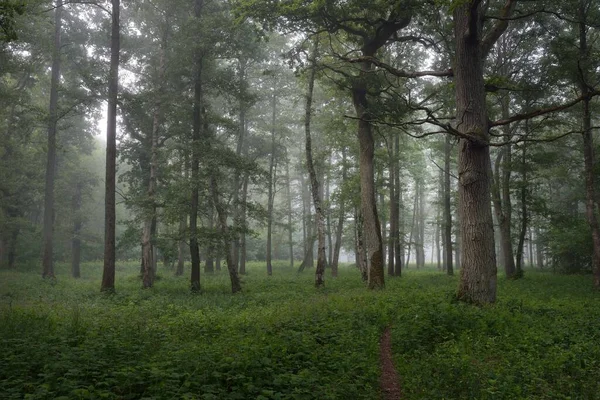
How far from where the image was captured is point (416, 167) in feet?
100

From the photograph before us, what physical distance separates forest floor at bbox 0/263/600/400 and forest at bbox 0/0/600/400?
4 centimetres

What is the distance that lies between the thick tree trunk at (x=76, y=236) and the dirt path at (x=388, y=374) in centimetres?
2668

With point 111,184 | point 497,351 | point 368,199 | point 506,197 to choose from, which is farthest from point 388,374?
point 506,197

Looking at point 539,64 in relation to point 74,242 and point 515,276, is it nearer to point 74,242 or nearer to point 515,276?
point 515,276

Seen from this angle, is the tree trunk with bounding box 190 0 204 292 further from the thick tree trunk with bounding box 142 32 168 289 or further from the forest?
the thick tree trunk with bounding box 142 32 168 289

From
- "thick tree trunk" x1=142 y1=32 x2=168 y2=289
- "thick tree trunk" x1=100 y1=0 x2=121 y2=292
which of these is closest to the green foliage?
"thick tree trunk" x1=100 y1=0 x2=121 y2=292

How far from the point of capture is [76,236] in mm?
28578

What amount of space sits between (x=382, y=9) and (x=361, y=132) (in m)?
4.54

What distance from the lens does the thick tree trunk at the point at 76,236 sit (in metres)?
28.1

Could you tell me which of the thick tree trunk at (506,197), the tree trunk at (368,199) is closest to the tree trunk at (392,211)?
the thick tree trunk at (506,197)

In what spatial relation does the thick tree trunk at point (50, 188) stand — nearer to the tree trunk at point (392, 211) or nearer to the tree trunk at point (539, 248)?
the tree trunk at point (392, 211)

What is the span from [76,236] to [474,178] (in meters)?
28.5

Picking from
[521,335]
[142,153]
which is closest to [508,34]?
[521,335]

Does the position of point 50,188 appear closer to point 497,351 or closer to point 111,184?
point 111,184
